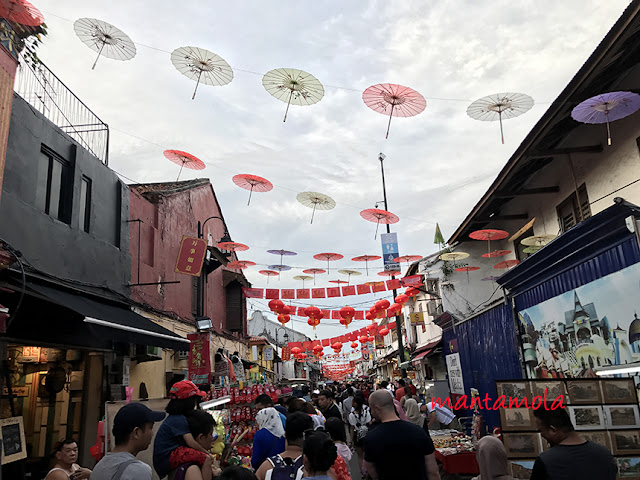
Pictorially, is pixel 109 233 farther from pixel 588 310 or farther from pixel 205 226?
pixel 588 310

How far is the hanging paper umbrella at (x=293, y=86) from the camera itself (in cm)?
955

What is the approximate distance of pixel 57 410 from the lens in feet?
34.1

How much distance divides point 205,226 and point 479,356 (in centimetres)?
1319

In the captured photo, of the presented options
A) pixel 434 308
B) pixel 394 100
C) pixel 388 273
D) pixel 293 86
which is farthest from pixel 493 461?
pixel 434 308

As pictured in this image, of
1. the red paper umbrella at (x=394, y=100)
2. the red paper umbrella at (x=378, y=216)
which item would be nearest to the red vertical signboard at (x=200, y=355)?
the red paper umbrella at (x=378, y=216)

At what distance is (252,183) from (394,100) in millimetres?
5090

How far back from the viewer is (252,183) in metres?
13.4

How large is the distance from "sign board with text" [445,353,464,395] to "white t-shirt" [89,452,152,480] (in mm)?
13359

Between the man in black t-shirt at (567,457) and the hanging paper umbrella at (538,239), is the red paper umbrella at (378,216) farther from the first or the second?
the man in black t-shirt at (567,457)

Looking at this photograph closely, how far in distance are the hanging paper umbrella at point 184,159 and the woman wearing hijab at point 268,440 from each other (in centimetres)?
848

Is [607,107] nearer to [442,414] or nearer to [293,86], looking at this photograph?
[293,86]

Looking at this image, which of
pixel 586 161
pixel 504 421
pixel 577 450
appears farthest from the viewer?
pixel 586 161

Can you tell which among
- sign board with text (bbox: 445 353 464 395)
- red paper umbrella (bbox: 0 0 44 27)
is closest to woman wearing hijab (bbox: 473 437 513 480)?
red paper umbrella (bbox: 0 0 44 27)

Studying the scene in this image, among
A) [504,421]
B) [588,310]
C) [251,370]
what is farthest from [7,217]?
[251,370]
